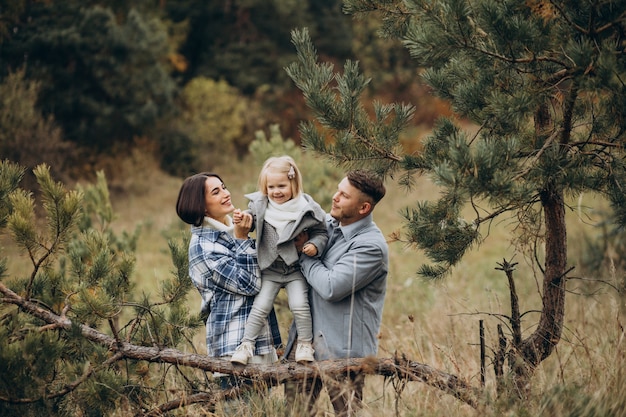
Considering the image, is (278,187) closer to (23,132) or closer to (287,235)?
(287,235)

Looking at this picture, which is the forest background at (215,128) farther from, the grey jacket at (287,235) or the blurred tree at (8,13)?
the grey jacket at (287,235)

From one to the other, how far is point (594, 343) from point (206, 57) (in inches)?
914

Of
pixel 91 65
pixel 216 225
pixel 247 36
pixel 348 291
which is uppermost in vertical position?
pixel 247 36

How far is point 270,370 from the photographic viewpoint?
320 cm

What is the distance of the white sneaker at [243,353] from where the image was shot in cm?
321

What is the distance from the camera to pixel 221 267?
3311 mm

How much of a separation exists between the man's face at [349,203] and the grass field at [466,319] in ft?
0.72

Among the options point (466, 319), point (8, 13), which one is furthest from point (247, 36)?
point (466, 319)

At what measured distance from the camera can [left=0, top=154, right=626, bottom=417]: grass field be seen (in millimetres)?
3088

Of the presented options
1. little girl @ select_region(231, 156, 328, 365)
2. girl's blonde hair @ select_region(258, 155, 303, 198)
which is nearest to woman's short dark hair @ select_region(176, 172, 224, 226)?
little girl @ select_region(231, 156, 328, 365)

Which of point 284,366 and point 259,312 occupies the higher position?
point 259,312

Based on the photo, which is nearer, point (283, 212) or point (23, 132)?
point (283, 212)

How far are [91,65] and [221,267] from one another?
17.0 m

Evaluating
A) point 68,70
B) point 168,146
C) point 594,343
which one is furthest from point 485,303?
point 168,146
